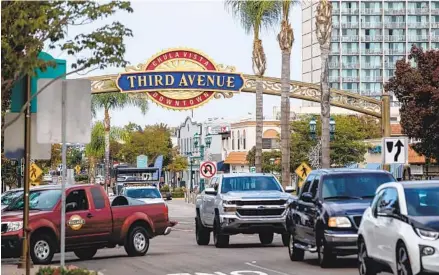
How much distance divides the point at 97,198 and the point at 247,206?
194 inches

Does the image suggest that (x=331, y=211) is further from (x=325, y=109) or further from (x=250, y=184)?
(x=325, y=109)

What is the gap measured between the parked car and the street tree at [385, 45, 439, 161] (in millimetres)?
31440

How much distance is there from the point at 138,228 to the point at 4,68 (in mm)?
12647

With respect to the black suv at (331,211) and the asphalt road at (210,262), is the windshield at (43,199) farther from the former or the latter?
the black suv at (331,211)

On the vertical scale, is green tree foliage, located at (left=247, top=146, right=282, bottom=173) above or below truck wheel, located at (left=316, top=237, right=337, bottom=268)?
above

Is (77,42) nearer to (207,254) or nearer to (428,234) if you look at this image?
(428,234)

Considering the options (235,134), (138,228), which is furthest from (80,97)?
(235,134)

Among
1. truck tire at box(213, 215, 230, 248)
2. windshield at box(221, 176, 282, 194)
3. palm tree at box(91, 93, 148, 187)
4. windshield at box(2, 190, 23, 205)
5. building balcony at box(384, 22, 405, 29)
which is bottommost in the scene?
truck tire at box(213, 215, 230, 248)

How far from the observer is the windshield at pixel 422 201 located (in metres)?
16.1

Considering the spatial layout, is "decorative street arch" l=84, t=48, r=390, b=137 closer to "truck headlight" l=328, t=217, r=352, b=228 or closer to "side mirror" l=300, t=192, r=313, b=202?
"side mirror" l=300, t=192, r=313, b=202

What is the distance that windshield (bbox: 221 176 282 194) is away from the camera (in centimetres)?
2964

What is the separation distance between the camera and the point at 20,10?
46.0ft

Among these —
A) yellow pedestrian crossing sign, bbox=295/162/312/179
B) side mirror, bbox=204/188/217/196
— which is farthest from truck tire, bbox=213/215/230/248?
yellow pedestrian crossing sign, bbox=295/162/312/179

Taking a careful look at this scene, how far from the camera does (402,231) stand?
1565 cm
